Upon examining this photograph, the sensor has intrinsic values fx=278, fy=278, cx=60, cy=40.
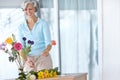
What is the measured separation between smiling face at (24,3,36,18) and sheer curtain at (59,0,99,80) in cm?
51

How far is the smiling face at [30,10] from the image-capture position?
4.04 m

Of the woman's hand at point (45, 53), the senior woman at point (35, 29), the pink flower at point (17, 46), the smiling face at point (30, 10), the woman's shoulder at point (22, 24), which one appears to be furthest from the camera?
→ the woman's shoulder at point (22, 24)

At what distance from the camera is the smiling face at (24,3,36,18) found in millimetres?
4045

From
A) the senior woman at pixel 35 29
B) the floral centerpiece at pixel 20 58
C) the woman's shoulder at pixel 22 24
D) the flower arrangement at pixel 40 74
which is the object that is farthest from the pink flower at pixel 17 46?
the woman's shoulder at pixel 22 24

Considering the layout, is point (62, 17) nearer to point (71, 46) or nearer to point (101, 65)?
point (71, 46)

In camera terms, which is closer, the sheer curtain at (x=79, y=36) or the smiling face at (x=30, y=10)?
the smiling face at (x=30, y=10)

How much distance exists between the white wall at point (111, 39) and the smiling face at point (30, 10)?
3.60 ft

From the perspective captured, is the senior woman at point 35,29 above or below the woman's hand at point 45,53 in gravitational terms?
above

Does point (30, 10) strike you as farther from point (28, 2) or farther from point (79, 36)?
→ point (79, 36)

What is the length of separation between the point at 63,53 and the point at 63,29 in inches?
15.5

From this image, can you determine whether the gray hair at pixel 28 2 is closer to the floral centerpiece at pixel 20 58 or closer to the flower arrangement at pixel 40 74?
the floral centerpiece at pixel 20 58

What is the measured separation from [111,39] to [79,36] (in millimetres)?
515

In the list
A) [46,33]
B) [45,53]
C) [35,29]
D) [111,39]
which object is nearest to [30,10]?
[35,29]

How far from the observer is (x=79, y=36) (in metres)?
4.50
